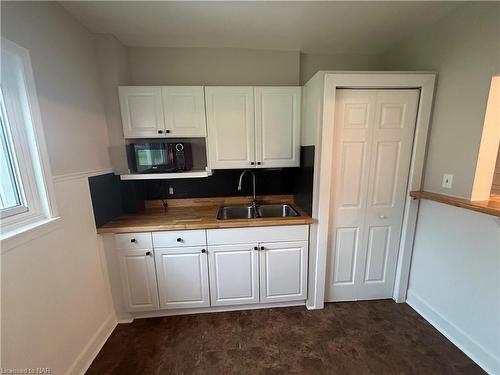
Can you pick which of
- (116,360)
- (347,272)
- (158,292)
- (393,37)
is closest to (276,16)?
(393,37)

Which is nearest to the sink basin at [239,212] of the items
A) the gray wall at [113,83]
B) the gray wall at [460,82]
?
the gray wall at [113,83]

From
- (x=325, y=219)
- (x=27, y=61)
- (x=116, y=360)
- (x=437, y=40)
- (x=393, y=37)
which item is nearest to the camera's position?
(x=27, y=61)

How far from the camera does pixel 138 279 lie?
1729mm

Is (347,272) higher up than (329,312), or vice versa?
(347,272)

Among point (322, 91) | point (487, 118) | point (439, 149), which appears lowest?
point (439, 149)

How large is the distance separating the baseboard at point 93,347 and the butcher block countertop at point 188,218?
31.1 inches

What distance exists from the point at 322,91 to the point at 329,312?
195 centimetres

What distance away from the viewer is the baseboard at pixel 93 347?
1343 millimetres

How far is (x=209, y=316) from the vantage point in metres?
1.84

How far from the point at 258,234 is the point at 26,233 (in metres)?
1.45

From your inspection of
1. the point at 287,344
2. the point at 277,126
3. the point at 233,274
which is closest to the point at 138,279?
the point at 233,274

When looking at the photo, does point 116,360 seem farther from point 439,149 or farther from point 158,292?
point 439,149

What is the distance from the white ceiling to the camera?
4.61 ft

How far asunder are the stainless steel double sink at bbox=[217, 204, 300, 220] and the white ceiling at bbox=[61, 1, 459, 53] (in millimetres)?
1637
